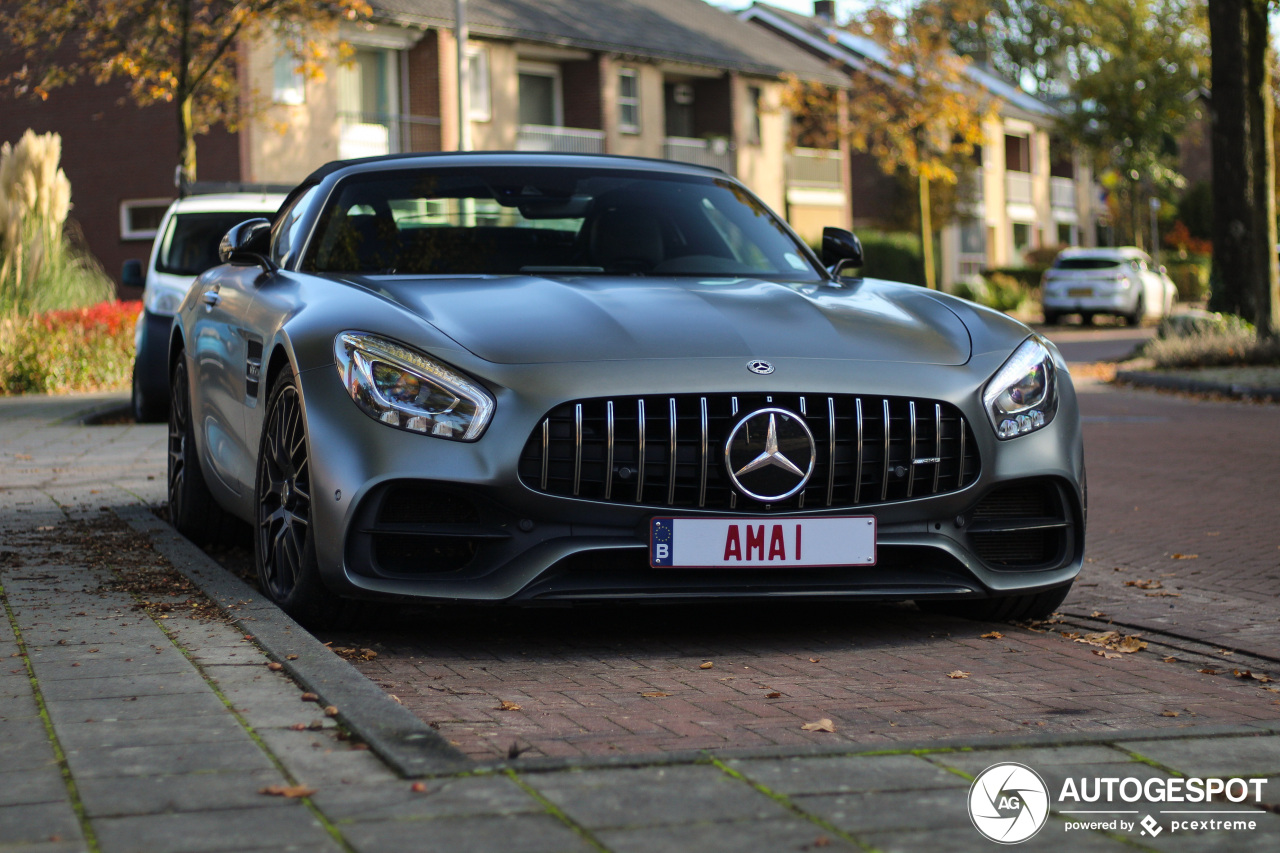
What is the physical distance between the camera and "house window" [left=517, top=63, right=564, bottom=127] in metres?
39.4

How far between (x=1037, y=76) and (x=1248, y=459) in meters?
72.2

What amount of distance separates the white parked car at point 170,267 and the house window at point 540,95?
25.6 metres

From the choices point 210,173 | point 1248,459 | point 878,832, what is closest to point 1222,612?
point 878,832

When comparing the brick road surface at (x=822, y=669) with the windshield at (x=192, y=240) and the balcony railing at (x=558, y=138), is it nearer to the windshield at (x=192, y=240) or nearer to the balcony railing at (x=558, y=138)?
the windshield at (x=192, y=240)

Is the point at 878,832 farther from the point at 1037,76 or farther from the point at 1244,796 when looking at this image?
the point at 1037,76

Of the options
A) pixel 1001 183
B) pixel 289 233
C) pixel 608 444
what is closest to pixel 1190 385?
pixel 289 233

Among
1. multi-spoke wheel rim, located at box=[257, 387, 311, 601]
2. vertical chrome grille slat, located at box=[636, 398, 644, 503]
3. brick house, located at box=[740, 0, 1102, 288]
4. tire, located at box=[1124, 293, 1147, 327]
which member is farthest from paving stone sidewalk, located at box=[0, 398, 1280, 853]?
brick house, located at box=[740, 0, 1102, 288]

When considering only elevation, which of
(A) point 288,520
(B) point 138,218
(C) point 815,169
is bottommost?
(A) point 288,520

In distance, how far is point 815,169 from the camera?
157 feet

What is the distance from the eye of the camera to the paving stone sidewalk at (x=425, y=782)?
273cm

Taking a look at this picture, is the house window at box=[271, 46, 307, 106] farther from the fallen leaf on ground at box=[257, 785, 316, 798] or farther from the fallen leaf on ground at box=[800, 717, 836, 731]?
the fallen leaf on ground at box=[257, 785, 316, 798]

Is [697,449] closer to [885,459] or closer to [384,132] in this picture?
[885,459]

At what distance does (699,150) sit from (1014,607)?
38.9 metres

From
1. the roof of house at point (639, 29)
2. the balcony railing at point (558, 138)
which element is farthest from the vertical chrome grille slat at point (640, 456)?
the balcony railing at point (558, 138)
